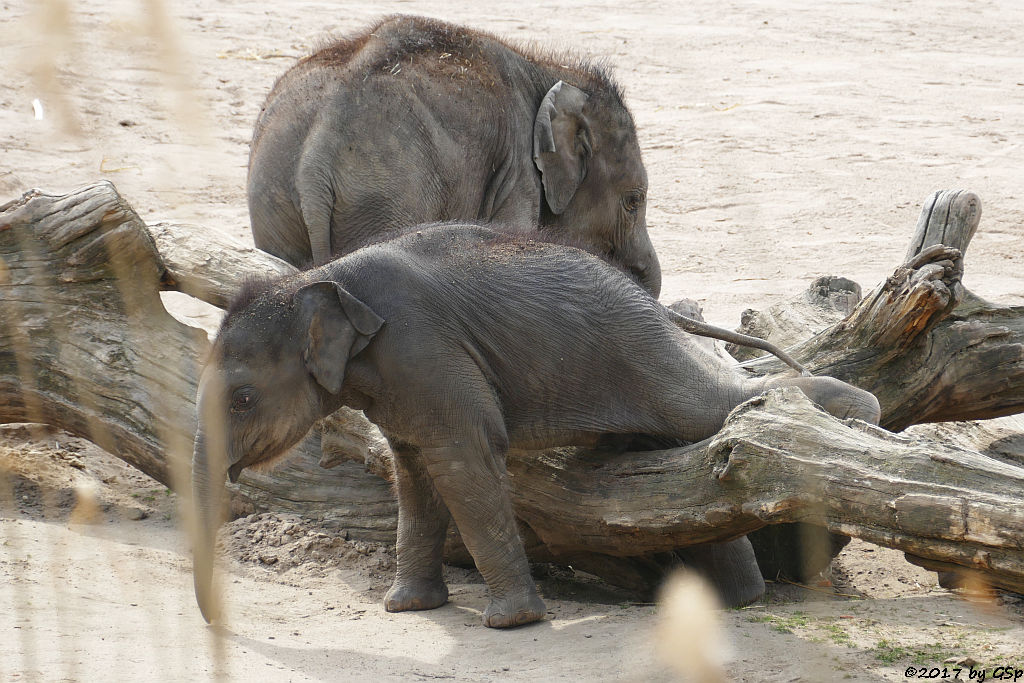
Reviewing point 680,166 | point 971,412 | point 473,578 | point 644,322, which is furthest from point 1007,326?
point 680,166

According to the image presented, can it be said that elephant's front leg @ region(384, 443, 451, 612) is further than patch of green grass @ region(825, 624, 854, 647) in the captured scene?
Yes

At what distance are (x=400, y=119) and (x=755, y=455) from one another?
2.46 m

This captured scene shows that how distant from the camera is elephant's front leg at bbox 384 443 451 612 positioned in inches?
156

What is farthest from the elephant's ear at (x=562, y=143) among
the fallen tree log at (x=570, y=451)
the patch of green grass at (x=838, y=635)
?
the patch of green grass at (x=838, y=635)

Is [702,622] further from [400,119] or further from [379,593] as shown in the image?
[400,119]

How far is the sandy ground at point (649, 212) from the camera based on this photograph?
10.1 ft

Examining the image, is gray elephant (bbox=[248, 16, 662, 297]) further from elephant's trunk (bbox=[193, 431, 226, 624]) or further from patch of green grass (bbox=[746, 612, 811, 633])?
patch of green grass (bbox=[746, 612, 811, 633])

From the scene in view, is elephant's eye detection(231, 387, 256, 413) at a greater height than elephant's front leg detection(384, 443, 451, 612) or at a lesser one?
greater

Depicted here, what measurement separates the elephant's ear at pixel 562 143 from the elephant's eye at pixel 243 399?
271 centimetres

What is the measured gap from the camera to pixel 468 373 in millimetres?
3635

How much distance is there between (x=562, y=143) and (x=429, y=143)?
99cm

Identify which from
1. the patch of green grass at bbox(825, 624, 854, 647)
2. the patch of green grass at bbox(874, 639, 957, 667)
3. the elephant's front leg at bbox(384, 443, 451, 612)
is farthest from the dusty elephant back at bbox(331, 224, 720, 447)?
the patch of green grass at bbox(874, 639, 957, 667)

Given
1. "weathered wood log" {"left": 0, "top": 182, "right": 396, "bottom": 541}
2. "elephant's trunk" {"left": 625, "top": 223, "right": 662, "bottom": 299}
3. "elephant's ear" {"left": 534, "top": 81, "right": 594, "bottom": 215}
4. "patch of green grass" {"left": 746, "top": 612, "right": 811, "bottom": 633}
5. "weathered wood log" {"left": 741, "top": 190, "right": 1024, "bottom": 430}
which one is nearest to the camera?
"patch of green grass" {"left": 746, "top": 612, "right": 811, "bottom": 633}

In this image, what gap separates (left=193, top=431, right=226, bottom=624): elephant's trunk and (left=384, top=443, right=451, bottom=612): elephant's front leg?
0.72 metres
